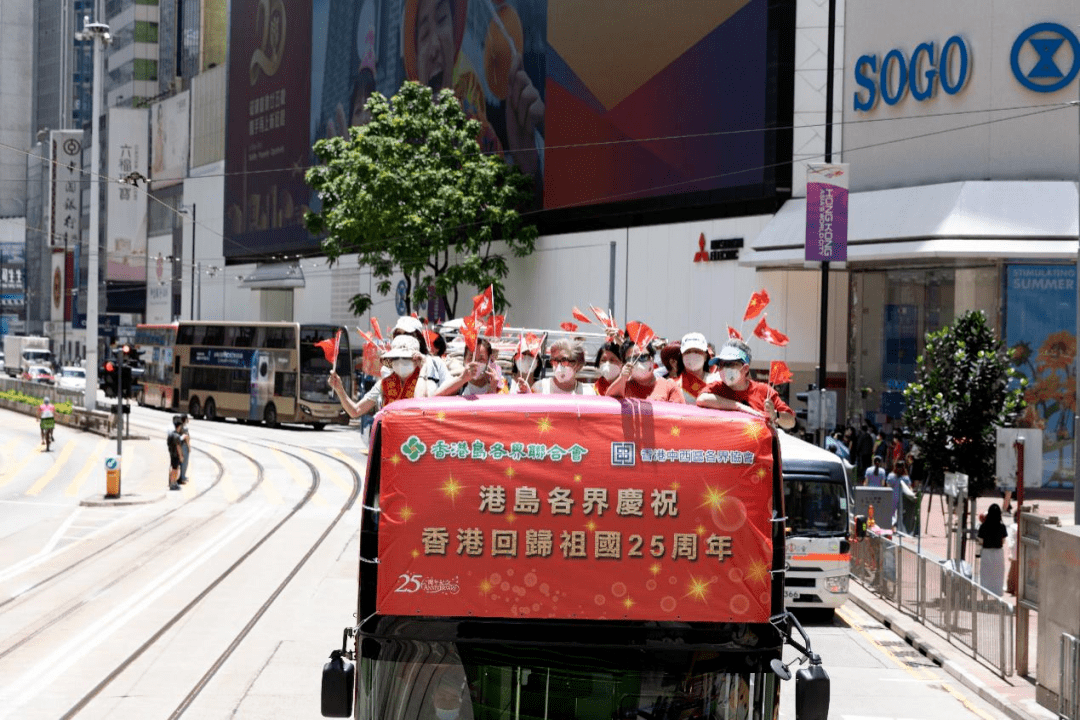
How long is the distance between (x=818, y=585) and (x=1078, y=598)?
5659 mm

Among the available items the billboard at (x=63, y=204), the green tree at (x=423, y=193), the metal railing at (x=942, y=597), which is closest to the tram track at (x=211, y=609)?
the metal railing at (x=942, y=597)

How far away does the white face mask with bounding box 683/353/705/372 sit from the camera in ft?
30.2

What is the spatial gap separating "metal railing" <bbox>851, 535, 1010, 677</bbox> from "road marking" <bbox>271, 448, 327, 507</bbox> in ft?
45.3

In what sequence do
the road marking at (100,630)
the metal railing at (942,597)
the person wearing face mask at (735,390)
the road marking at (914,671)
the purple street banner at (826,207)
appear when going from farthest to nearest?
the purple street banner at (826,207) → the metal railing at (942,597) → the road marking at (914,671) → the road marking at (100,630) → the person wearing face mask at (735,390)

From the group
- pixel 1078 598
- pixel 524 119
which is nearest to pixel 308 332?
pixel 524 119

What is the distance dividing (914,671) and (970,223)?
20.0 meters

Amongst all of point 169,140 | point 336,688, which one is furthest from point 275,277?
point 336,688

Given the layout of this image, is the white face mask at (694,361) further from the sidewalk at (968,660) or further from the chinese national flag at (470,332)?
the sidewalk at (968,660)

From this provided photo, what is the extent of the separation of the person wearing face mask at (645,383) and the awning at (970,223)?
27.1 metres

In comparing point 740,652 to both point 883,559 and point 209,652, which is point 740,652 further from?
point 883,559

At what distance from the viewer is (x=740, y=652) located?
750 cm

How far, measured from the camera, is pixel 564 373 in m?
8.62

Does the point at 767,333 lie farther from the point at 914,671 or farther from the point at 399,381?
the point at 914,671

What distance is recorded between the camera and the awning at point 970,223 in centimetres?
3431
